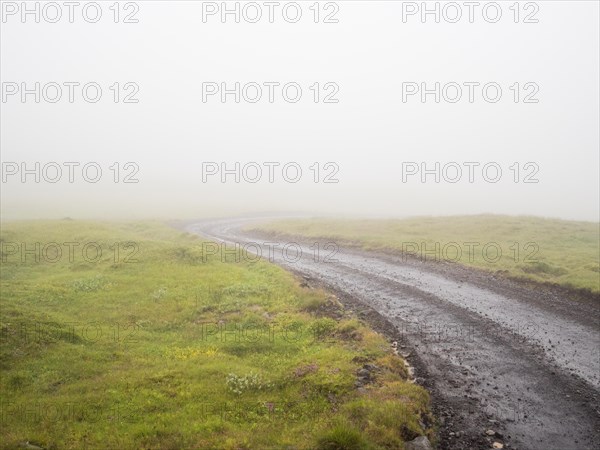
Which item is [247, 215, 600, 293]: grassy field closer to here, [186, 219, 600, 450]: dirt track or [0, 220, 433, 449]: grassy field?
[186, 219, 600, 450]: dirt track

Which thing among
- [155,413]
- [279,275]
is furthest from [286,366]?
[279,275]

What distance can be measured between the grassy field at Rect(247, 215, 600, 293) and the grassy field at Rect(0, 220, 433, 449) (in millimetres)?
15029

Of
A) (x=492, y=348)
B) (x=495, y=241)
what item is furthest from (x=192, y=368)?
(x=495, y=241)

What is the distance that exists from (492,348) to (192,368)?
1232 centimetres

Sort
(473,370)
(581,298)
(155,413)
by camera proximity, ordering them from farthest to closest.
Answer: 1. (581,298)
2. (473,370)
3. (155,413)

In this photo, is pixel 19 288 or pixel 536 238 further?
pixel 536 238

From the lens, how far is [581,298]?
2275 centimetres

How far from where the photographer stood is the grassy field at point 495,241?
28.2m

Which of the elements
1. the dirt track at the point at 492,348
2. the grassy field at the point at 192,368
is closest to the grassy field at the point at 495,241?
the dirt track at the point at 492,348

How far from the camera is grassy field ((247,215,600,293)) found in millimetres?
28219

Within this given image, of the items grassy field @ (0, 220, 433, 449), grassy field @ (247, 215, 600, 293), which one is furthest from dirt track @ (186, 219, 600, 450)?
grassy field @ (247, 215, 600, 293)

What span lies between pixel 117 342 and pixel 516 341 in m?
17.9

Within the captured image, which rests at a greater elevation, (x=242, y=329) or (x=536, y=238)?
(x=536, y=238)

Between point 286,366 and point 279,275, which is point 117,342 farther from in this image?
point 279,275
